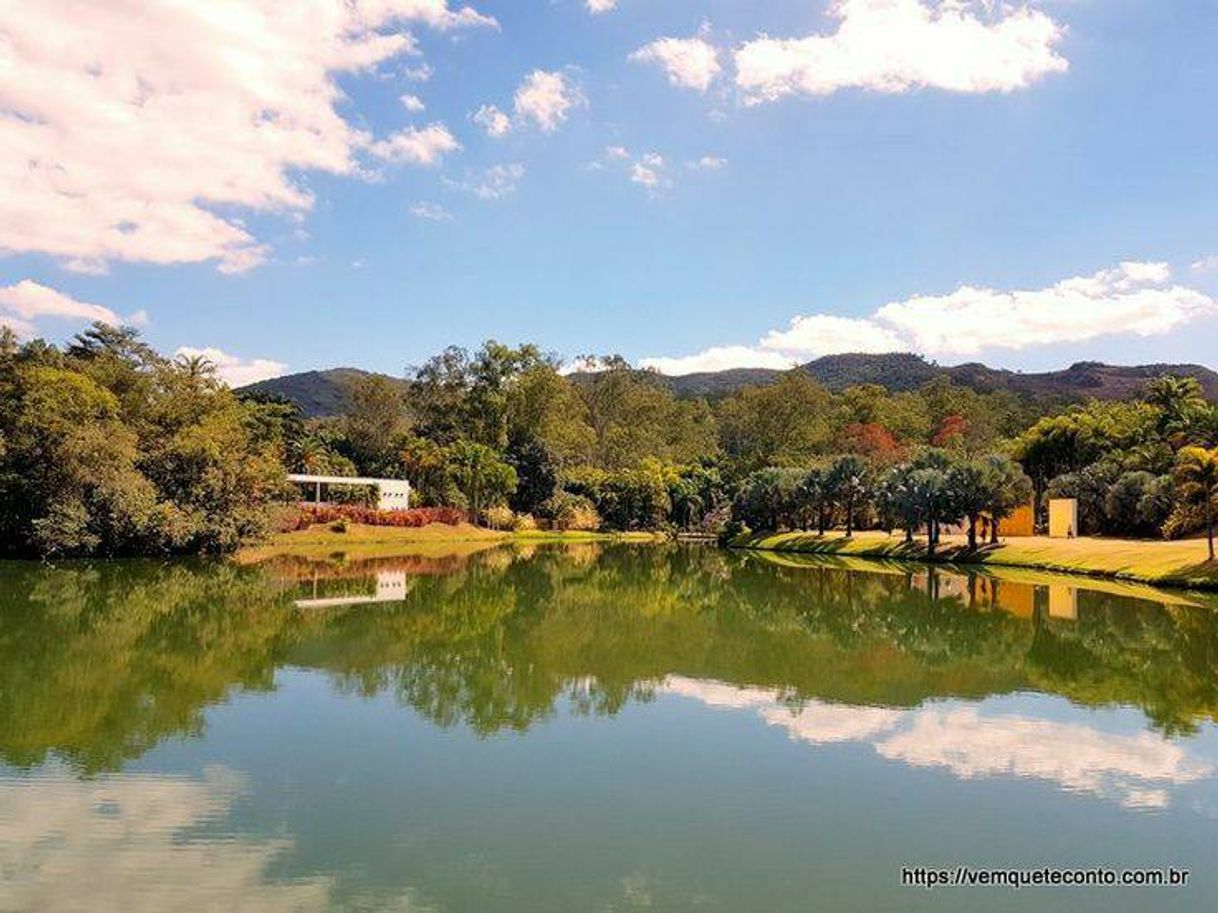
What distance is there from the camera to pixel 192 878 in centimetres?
752

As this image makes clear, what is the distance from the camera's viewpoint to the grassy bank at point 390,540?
52.8 meters

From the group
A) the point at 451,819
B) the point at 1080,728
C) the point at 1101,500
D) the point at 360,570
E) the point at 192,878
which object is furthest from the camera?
the point at 1101,500

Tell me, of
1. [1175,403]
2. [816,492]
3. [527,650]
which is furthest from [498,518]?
[527,650]

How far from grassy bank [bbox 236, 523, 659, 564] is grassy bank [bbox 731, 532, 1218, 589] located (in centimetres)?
2178

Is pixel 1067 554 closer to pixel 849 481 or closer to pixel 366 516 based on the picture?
pixel 849 481

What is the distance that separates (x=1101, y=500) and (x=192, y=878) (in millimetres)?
54265

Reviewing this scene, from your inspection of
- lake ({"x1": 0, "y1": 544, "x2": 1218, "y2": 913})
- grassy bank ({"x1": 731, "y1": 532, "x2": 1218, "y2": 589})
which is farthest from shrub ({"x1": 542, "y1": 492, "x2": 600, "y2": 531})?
lake ({"x1": 0, "y1": 544, "x2": 1218, "y2": 913})

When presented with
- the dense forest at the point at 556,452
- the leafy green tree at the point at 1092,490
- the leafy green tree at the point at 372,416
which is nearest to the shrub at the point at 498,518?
the dense forest at the point at 556,452

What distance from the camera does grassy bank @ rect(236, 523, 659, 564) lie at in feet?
173

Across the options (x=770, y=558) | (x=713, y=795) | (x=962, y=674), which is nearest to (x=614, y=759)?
(x=713, y=795)

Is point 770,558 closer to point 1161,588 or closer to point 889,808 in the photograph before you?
point 1161,588

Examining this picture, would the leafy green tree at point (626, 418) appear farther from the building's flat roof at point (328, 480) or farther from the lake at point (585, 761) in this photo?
the lake at point (585, 761)

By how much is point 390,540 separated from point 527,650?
145ft

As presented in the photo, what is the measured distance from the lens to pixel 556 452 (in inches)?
3351
